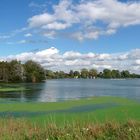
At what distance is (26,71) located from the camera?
383 feet

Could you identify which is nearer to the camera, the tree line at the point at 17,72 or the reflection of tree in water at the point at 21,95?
the reflection of tree in water at the point at 21,95

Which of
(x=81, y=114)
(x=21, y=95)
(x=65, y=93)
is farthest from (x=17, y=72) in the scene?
(x=81, y=114)

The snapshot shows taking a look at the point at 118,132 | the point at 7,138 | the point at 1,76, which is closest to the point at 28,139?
the point at 7,138

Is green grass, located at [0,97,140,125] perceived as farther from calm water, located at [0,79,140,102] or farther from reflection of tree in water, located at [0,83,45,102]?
reflection of tree in water, located at [0,83,45,102]

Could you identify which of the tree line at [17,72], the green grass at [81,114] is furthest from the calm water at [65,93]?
the tree line at [17,72]

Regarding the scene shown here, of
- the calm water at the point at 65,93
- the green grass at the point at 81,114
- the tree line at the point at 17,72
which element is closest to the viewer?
the green grass at the point at 81,114

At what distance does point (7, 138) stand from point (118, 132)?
9.35 feet

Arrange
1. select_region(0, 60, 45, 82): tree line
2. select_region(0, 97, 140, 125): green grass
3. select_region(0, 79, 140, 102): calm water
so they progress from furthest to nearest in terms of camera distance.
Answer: select_region(0, 60, 45, 82): tree line < select_region(0, 79, 140, 102): calm water < select_region(0, 97, 140, 125): green grass

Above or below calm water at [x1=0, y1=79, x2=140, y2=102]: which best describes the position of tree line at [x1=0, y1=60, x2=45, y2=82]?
above

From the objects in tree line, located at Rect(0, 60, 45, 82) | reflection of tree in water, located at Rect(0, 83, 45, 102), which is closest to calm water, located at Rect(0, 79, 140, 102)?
reflection of tree in water, located at Rect(0, 83, 45, 102)

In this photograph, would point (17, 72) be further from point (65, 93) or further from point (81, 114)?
point (81, 114)

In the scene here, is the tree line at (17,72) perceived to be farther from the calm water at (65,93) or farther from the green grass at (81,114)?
the green grass at (81,114)

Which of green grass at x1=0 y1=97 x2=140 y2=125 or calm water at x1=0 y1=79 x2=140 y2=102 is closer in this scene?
green grass at x1=0 y1=97 x2=140 y2=125

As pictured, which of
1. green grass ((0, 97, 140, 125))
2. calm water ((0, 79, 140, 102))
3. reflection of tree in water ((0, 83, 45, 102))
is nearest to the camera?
green grass ((0, 97, 140, 125))
